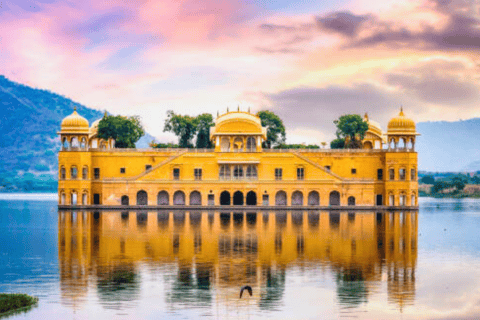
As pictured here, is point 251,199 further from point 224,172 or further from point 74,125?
point 74,125

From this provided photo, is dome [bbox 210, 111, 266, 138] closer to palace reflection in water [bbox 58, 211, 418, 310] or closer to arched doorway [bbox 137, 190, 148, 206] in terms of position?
arched doorway [bbox 137, 190, 148, 206]

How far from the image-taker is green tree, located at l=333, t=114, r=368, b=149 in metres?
84.6

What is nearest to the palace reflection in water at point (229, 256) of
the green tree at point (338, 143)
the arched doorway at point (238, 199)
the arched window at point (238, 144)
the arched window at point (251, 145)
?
the arched window at point (251, 145)

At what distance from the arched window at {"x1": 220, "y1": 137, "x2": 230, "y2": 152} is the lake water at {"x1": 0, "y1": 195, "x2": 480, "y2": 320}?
2043 centimetres

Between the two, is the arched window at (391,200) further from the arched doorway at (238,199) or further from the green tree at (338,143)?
the green tree at (338,143)

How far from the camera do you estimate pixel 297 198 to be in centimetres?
7262

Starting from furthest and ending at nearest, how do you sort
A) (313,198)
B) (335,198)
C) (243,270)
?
(335,198), (313,198), (243,270)

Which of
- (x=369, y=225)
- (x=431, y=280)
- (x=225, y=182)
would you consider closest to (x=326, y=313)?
(x=431, y=280)

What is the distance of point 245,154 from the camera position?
71.7 metres

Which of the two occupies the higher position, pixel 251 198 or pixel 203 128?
pixel 203 128

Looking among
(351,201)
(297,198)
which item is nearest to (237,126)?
(297,198)

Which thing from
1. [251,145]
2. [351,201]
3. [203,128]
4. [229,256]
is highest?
[203,128]

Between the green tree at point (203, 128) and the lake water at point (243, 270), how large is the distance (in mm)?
32431

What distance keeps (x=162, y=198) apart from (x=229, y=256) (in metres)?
38.9
